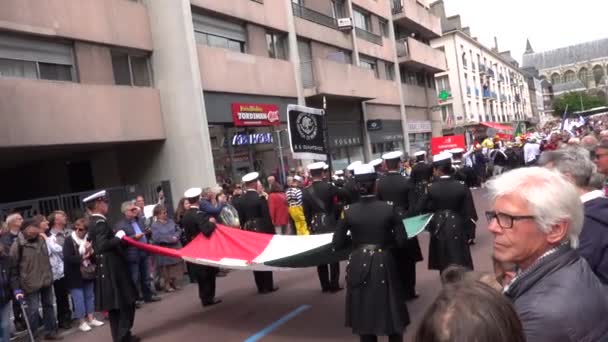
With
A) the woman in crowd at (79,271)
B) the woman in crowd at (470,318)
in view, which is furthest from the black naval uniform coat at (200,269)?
the woman in crowd at (470,318)

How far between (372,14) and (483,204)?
1657 cm

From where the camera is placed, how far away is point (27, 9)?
1243cm

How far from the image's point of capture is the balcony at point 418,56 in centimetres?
3266

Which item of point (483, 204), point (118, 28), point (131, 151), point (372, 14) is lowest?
point (483, 204)

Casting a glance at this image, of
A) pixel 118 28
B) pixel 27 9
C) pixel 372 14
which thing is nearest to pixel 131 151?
pixel 118 28

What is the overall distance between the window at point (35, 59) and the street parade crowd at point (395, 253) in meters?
5.06

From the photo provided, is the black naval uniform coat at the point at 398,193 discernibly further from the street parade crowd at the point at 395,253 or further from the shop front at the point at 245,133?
the shop front at the point at 245,133

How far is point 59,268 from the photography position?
8188 millimetres

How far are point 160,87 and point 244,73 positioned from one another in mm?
3287

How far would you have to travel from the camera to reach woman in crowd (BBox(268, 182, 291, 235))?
1260cm

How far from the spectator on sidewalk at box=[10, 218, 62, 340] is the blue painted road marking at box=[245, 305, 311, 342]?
128 inches

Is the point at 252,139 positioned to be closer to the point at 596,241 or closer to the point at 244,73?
the point at 244,73

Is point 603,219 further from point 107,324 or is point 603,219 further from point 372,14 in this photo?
point 372,14

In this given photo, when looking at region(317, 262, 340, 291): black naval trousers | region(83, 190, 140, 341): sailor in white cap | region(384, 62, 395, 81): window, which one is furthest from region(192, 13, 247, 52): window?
region(384, 62, 395, 81): window
